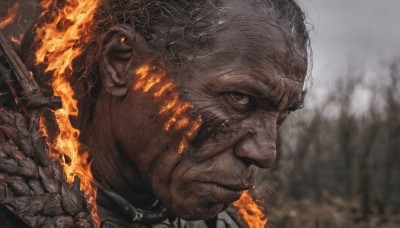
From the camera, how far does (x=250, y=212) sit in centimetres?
434

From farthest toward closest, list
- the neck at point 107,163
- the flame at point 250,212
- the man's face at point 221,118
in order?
the flame at point 250,212 → the neck at point 107,163 → the man's face at point 221,118

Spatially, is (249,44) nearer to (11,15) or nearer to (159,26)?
(159,26)

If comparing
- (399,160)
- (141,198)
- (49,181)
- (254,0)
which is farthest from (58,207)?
(399,160)

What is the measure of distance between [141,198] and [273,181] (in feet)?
16.3

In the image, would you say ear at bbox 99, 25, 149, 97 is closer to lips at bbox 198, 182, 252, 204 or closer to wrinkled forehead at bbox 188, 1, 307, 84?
wrinkled forehead at bbox 188, 1, 307, 84

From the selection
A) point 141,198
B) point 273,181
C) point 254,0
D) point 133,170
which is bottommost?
point 273,181

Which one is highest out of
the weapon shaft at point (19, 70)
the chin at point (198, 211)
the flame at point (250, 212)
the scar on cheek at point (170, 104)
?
the weapon shaft at point (19, 70)

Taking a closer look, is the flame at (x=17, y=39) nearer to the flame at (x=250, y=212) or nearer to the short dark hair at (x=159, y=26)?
the short dark hair at (x=159, y=26)

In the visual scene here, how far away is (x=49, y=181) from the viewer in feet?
9.05

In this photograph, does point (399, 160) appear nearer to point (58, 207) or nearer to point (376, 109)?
point (376, 109)

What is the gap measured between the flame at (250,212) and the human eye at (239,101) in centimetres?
125

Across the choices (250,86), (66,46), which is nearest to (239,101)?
(250,86)

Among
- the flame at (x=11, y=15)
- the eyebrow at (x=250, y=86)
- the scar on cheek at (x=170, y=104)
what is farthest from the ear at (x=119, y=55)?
the flame at (x=11, y=15)

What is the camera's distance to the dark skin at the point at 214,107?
3.11 m
